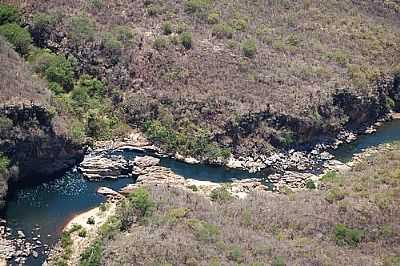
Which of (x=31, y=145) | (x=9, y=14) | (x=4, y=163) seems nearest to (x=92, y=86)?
(x=9, y=14)

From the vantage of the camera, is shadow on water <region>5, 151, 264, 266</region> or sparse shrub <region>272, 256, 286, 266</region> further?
shadow on water <region>5, 151, 264, 266</region>

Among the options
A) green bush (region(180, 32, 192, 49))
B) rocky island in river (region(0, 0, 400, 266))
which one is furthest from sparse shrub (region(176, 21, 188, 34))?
green bush (region(180, 32, 192, 49))

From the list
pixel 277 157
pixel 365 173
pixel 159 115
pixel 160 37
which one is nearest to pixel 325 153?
pixel 277 157

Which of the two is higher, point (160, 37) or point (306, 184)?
point (160, 37)

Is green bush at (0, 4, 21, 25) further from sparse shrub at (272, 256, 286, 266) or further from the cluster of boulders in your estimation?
sparse shrub at (272, 256, 286, 266)

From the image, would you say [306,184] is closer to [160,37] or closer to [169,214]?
[169,214]

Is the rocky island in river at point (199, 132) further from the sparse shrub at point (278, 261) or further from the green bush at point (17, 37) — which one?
the green bush at point (17, 37)

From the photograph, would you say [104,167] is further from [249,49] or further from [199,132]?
[249,49]
